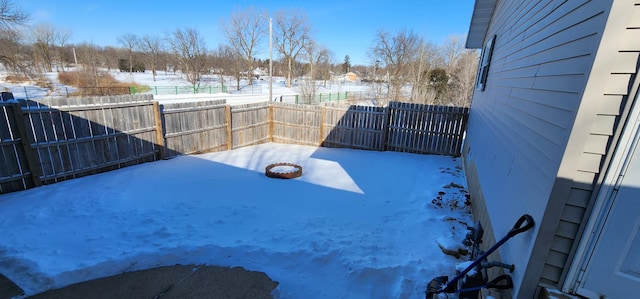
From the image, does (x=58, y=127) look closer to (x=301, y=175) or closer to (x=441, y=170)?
(x=301, y=175)

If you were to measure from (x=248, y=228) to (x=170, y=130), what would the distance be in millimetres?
5088

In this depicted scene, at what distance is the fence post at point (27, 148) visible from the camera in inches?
203

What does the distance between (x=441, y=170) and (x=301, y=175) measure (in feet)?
12.7

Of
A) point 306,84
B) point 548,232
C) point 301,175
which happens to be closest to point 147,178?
point 301,175

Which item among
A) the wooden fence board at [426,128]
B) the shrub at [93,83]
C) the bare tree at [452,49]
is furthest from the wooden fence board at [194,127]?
the bare tree at [452,49]

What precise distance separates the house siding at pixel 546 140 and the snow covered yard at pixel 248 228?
3.88 ft

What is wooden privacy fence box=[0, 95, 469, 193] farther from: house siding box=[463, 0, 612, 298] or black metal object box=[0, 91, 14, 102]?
house siding box=[463, 0, 612, 298]

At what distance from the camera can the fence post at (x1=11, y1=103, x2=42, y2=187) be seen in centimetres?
517

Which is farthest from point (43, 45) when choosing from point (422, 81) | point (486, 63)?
point (486, 63)

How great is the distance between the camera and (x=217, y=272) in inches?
131

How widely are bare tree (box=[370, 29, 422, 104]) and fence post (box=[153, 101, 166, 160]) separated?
19.6 metres

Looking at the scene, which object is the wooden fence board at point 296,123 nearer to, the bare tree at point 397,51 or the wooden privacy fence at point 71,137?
the wooden privacy fence at point 71,137

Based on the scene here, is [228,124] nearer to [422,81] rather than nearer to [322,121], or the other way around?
[322,121]

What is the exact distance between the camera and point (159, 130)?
7.66 m
